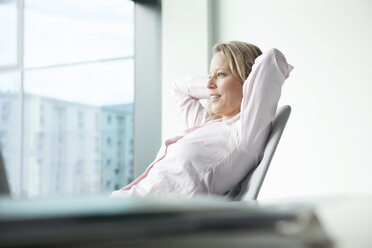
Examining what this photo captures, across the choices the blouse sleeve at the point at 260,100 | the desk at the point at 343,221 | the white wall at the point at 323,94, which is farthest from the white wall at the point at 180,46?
the desk at the point at 343,221

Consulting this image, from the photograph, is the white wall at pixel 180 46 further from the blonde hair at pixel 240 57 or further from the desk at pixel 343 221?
the desk at pixel 343 221

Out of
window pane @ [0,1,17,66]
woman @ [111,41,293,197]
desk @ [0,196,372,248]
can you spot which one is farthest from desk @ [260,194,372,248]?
window pane @ [0,1,17,66]

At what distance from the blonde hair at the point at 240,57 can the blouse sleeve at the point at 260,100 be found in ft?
0.95

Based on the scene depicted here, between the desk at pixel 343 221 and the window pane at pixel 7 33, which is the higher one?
the window pane at pixel 7 33

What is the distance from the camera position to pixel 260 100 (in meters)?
1.51

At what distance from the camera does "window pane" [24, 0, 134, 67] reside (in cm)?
832

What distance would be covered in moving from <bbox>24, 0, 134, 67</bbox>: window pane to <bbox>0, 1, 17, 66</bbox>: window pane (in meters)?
0.47

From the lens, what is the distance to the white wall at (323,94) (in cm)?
300

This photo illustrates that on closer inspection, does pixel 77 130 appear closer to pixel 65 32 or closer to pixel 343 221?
pixel 65 32

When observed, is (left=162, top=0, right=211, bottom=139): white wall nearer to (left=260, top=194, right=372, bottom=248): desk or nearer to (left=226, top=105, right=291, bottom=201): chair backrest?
(left=226, top=105, right=291, bottom=201): chair backrest

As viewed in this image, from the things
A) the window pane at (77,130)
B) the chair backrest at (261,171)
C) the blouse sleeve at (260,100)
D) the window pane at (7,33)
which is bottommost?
the window pane at (77,130)

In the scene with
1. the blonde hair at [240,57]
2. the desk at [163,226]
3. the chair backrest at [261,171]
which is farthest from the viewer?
the blonde hair at [240,57]

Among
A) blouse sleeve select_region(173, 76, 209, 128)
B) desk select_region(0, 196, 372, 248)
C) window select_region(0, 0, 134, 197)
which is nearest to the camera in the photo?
desk select_region(0, 196, 372, 248)

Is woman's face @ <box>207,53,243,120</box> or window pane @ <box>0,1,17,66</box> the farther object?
window pane @ <box>0,1,17,66</box>
